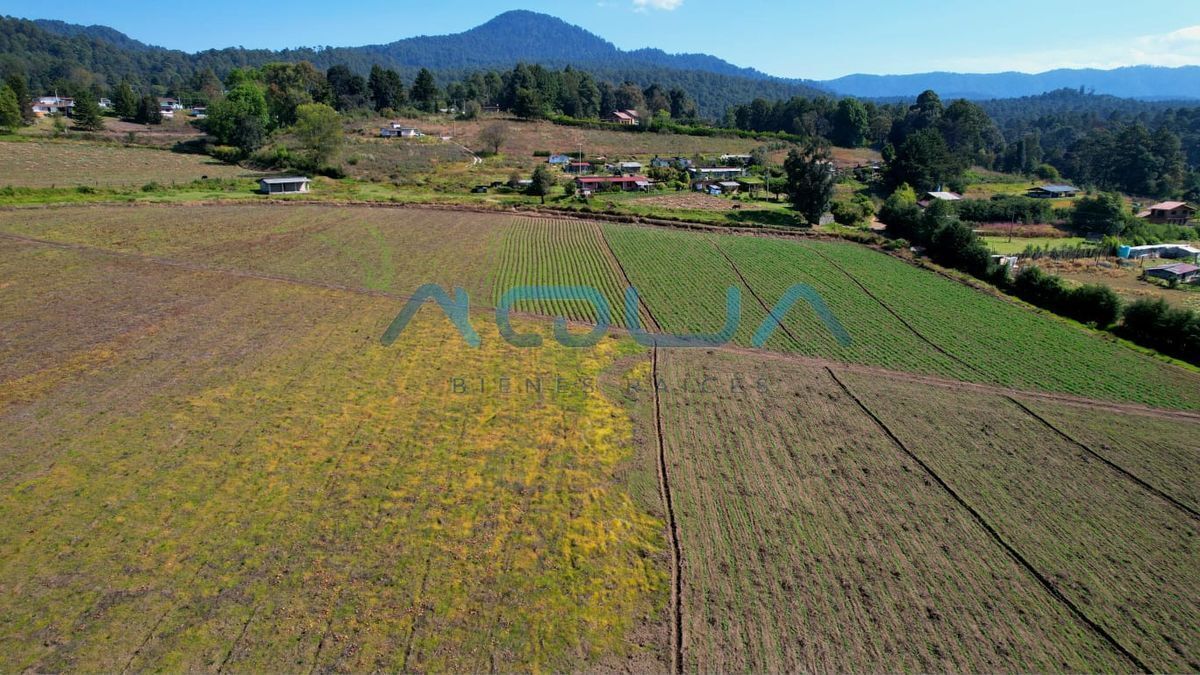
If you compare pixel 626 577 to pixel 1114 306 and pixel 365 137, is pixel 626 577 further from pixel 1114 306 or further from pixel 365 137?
pixel 365 137

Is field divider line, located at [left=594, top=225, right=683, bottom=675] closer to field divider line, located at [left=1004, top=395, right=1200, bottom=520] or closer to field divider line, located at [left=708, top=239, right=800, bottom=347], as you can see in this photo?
field divider line, located at [left=708, top=239, right=800, bottom=347]

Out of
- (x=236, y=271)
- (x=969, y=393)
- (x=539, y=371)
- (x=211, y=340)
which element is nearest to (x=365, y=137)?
(x=236, y=271)

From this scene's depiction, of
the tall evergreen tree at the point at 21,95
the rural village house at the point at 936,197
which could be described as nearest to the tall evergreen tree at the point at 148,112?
the tall evergreen tree at the point at 21,95

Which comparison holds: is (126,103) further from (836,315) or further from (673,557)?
(673,557)

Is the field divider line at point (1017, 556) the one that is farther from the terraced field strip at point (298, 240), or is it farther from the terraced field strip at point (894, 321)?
the terraced field strip at point (298, 240)

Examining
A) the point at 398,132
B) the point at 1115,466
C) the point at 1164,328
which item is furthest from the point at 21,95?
the point at 1164,328

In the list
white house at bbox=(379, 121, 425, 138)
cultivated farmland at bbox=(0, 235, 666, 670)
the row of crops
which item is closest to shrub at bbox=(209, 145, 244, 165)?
white house at bbox=(379, 121, 425, 138)
